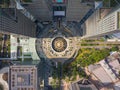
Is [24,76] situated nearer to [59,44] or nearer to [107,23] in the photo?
[59,44]

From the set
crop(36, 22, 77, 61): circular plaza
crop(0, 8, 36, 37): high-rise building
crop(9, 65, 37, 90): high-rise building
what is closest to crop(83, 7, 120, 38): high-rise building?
crop(0, 8, 36, 37): high-rise building

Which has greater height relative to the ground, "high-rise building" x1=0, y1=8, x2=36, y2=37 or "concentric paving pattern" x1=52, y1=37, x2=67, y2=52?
"high-rise building" x1=0, y1=8, x2=36, y2=37

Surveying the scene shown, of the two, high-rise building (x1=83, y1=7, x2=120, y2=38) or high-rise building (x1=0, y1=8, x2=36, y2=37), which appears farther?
high-rise building (x1=0, y1=8, x2=36, y2=37)

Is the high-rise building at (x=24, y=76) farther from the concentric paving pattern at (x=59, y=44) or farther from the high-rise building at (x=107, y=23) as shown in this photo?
the concentric paving pattern at (x=59, y=44)

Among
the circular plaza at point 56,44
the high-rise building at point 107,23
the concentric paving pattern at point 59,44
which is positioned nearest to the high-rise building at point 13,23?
the circular plaza at point 56,44

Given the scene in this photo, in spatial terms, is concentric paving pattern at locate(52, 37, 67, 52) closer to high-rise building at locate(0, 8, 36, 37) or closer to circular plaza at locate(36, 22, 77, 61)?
circular plaza at locate(36, 22, 77, 61)

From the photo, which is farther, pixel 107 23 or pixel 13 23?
pixel 13 23

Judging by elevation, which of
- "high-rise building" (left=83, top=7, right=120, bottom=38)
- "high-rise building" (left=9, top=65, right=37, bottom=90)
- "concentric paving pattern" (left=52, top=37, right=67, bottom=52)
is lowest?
"high-rise building" (left=9, top=65, right=37, bottom=90)

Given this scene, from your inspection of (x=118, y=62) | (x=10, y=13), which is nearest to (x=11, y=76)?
(x=10, y=13)

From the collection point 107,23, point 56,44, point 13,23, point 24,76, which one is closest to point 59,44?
point 56,44
